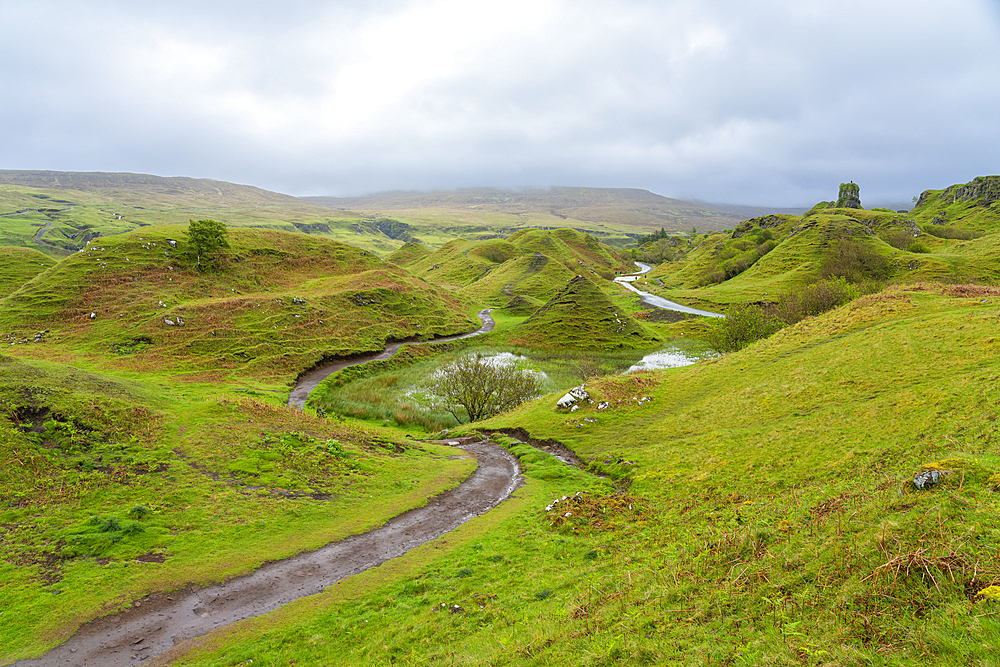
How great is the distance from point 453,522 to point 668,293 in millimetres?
131890

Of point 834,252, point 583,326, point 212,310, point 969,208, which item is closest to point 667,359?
point 583,326

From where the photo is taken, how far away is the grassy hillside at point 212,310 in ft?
190

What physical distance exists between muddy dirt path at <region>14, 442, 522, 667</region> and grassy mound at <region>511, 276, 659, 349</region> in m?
67.5

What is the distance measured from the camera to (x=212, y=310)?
68.2 m

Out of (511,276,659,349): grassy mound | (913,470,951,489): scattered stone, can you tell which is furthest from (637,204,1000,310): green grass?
(913,470,951,489): scattered stone

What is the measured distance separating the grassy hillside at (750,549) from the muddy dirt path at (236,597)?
1176mm

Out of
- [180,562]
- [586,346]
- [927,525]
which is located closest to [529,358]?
[586,346]

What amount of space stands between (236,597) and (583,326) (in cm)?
8057

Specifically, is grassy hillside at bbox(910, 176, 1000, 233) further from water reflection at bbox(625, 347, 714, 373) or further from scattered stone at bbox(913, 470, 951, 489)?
scattered stone at bbox(913, 470, 951, 489)

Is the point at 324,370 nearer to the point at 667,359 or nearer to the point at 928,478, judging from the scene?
the point at 667,359

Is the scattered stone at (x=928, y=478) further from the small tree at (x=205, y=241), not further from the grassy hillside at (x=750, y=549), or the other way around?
the small tree at (x=205, y=241)

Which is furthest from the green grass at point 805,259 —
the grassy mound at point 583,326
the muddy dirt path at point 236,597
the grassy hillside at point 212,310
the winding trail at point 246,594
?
the muddy dirt path at point 236,597

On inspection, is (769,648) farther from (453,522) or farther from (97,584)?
(97,584)

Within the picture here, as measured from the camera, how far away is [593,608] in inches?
367
